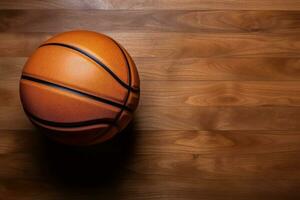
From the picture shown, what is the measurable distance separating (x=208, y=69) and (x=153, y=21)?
31cm

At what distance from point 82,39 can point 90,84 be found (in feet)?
0.49

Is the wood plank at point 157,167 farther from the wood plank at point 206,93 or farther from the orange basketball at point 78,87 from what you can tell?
the orange basketball at point 78,87

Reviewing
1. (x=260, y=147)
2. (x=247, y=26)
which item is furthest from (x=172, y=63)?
(x=260, y=147)

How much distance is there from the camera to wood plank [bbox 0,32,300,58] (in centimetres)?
143

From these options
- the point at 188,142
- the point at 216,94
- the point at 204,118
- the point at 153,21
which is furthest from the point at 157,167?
the point at 153,21

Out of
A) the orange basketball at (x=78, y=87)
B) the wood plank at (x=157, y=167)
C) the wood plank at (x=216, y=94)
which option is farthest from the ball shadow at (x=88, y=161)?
the orange basketball at (x=78, y=87)

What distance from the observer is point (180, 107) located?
1.39 m

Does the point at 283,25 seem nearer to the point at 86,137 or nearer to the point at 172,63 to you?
the point at 172,63

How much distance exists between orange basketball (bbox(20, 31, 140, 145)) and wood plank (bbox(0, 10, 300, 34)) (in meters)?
0.42

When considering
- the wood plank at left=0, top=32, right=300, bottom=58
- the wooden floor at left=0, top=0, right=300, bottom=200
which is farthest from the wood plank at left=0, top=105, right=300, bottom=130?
the wood plank at left=0, top=32, right=300, bottom=58

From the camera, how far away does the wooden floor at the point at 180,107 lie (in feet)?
4.38

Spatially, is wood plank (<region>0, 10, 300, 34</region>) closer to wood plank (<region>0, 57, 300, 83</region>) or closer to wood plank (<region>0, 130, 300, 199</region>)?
wood plank (<region>0, 57, 300, 83</region>)

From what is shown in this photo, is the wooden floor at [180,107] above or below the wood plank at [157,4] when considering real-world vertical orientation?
below

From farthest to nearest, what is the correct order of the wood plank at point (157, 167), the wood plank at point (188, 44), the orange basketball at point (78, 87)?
the wood plank at point (188, 44)
the wood plank at point (157, 167)
the orange basketball at point (78, 87)
